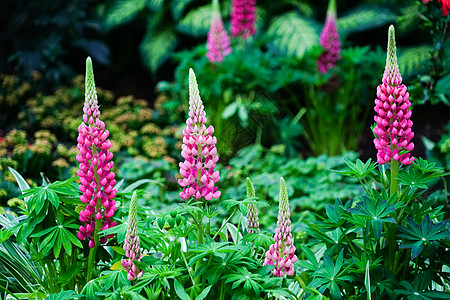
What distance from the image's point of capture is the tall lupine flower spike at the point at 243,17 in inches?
167

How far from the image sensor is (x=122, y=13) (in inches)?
220

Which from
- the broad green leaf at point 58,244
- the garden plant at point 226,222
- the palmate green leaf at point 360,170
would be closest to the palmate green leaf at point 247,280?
the garden plant at point 226,222

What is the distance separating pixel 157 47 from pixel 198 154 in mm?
3913

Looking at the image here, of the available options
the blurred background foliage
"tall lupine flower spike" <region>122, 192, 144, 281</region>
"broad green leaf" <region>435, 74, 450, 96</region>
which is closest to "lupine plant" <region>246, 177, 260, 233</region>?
"tall lupine flower spike" <region>122, 192, 144, 281</region>

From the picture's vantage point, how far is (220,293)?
189 centimetres

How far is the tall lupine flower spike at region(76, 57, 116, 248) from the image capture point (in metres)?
1.96

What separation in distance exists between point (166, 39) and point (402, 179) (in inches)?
165

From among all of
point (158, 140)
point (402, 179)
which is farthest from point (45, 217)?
point (158, 140)

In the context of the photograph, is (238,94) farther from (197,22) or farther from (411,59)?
(411,59)

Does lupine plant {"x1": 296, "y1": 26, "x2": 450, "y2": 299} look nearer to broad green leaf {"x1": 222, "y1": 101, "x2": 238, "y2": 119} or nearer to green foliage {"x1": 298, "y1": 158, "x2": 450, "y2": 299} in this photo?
green foliage {"x1": 298, "y1": 158, "x2": 450, "y2": 299}

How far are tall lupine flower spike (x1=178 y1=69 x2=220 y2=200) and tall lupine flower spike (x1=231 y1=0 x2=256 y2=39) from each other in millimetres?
2523

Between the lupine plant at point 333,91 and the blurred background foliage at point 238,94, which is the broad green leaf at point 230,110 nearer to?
the blurred background foliage at point 238,94

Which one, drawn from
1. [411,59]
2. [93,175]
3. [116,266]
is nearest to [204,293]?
[116,266]

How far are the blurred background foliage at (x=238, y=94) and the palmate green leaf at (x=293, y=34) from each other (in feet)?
0.04
